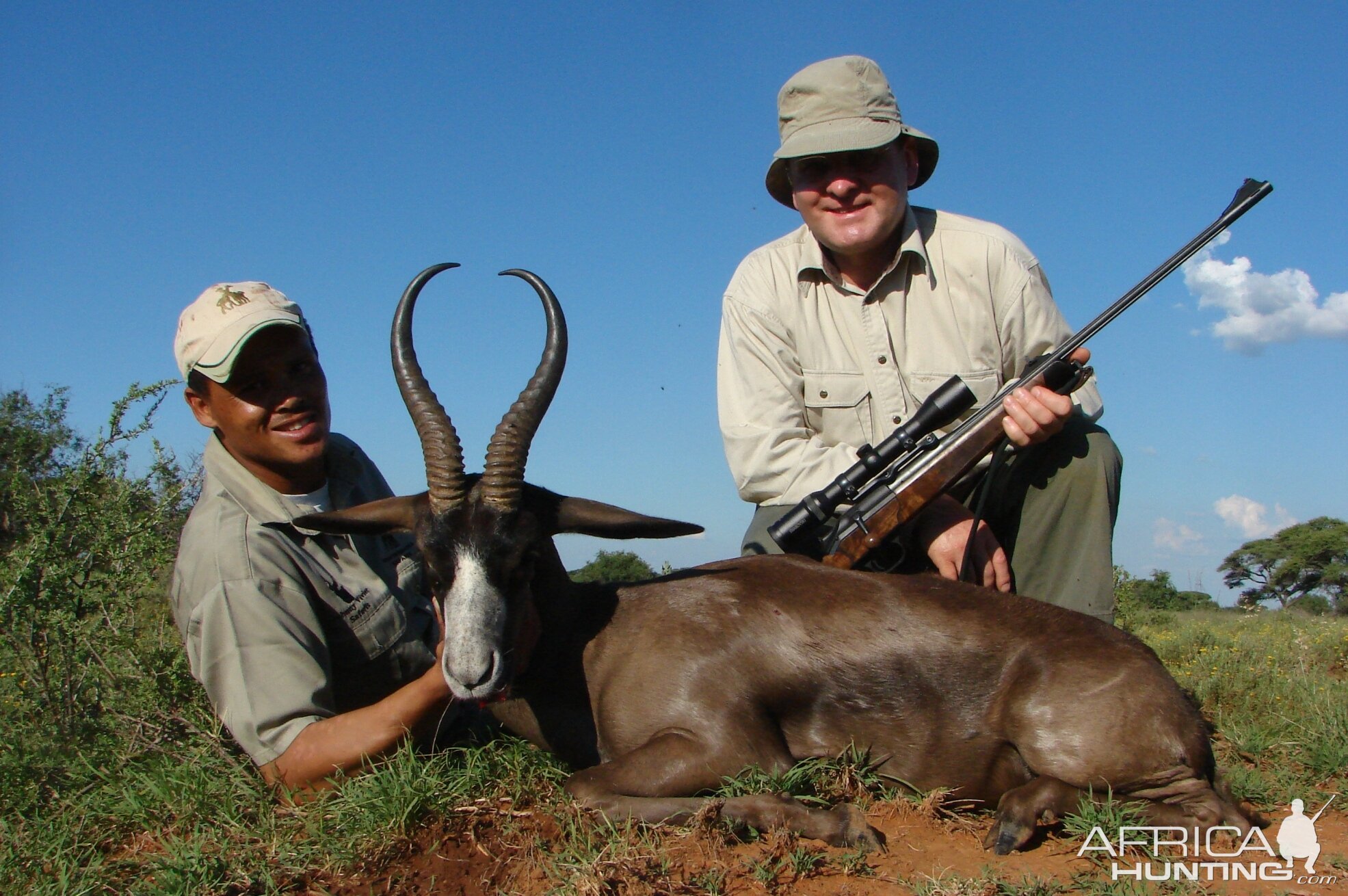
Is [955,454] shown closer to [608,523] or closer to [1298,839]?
[608,523]

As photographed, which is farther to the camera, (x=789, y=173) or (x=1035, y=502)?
(x=789, y=173)

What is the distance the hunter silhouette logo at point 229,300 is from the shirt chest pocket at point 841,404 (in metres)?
3.17

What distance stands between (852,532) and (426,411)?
223cm

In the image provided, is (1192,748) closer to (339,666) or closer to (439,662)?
(439,662)

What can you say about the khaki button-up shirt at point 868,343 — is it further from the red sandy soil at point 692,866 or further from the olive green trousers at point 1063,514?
the red sandy soil at point 692,866

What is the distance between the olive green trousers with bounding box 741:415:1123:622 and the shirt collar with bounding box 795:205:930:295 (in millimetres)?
1309

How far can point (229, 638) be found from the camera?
4480 millimetres

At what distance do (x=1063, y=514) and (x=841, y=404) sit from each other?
55.4 inches

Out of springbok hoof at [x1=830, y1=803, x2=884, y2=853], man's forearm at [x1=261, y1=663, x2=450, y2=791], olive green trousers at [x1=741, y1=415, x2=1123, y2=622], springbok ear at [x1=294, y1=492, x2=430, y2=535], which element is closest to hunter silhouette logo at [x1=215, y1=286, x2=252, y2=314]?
springbok ear at [x1=294, y1=492, x2=430, y2=535]

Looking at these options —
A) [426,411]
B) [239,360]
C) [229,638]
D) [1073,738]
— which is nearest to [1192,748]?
[1073,738]

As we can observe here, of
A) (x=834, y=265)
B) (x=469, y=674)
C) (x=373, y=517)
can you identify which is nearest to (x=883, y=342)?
(x=834, y=265)

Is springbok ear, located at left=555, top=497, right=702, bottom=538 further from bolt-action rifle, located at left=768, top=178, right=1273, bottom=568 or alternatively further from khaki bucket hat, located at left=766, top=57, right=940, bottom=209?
khaki bucket hat, located at left=766, top=57, right=940, bottom=209

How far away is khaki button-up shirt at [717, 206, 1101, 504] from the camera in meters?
6.20

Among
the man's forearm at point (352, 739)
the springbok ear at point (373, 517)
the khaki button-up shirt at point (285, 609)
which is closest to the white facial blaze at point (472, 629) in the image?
the man's forearm at point (352, 739)
